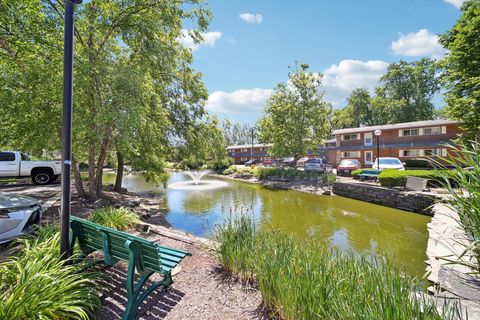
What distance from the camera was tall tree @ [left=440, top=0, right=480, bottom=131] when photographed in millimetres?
11234

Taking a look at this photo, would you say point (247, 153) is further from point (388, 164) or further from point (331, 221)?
point (331, 221)

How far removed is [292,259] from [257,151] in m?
46.8

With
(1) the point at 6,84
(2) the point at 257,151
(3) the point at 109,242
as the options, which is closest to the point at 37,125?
(1) the point at 6,84

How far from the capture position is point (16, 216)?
4.74 m

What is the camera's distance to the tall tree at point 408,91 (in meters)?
38.9

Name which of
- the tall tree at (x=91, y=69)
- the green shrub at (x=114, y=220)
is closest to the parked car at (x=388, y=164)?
the tall tree at (x=91, y=69)

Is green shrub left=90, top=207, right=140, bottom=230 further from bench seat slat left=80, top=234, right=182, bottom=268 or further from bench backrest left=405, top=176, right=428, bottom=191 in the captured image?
bench backrest left=405, top=176, right=428, bottom=191

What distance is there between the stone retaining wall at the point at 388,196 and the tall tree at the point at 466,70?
3.98 meters

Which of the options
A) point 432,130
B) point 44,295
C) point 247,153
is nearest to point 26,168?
point 44,295

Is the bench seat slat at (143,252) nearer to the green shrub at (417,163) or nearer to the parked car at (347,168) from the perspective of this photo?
the parked car at (347,168)

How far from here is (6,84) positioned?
19.3 feet

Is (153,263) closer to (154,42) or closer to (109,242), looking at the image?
(109,242)

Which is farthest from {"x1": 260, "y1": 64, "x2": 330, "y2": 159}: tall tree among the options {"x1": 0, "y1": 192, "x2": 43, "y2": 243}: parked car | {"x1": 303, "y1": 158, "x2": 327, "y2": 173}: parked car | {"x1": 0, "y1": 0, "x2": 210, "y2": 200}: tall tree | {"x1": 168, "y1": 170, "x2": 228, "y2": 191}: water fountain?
{"x1": 0, "y1": 192, "x2": 43, "y2": 243}: parked car

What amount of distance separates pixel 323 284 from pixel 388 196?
1241 centimetres
